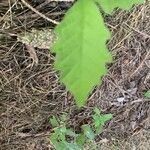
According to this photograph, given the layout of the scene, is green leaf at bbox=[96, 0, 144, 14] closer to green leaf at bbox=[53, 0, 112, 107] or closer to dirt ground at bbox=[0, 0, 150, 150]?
green leaf at bbox=[53, 0, 112, 107]

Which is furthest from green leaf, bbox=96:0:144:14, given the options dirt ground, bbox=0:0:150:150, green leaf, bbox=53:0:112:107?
dirt ground, bbox=0:0:150:150

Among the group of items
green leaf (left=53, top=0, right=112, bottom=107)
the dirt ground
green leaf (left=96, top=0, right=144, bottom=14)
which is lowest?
the dirt ground

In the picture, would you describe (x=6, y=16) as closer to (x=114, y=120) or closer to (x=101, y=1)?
(x=101, y=1)

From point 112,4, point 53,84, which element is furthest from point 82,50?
point 53,84

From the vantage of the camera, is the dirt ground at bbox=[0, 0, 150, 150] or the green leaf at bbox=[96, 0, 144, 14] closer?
the green leaf at bbox=[96, 0, 144, 14]

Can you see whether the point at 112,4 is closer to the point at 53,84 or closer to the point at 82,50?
the point at 82,50

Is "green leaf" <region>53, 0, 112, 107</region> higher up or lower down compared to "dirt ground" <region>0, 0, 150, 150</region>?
higher up

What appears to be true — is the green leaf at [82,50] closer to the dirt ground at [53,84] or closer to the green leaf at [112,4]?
the green leaf at [112,4]
